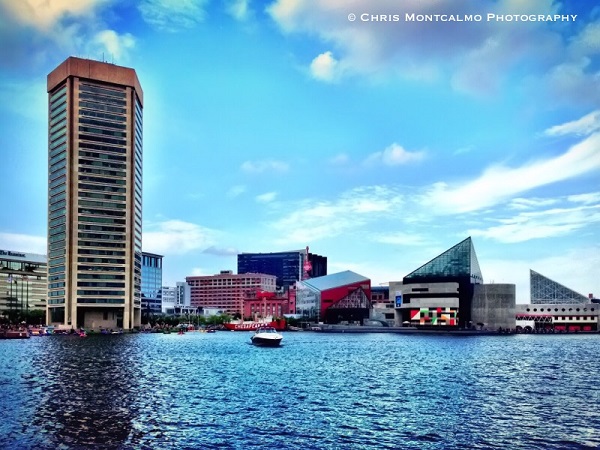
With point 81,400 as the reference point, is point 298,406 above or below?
below

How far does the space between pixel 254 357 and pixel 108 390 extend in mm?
53127

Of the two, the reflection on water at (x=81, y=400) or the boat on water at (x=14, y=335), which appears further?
the boat on water at (x=14, y=335)

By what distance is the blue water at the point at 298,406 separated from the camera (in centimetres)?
4372

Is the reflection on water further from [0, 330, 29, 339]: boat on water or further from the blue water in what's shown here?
[0, 330, 29, 339]: boat on water

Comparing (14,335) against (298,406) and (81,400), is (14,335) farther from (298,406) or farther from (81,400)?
(298,406)

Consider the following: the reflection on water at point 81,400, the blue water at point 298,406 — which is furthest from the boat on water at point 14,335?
the blue water at point 298,406

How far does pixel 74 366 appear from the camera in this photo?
92938 mm

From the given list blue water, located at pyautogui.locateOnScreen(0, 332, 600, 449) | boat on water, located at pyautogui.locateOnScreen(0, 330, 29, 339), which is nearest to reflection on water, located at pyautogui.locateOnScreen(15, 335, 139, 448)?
blue water, located at pyautogui.locateOnScreen(0, 332, 600, 449)

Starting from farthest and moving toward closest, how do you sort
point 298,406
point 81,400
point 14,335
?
1. point 14,335
2. point 81,400
3. point 298,406

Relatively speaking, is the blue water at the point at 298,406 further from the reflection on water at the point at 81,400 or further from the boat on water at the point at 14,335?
the boat on water at the point at 14,335

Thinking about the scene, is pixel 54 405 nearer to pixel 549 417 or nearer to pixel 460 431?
pixel 460 431

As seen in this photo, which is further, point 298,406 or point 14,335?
point 14,335

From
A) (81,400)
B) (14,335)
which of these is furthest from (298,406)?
(14,335)

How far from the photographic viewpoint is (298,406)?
57.3 meters
